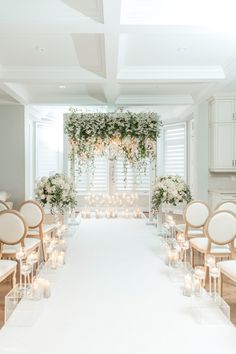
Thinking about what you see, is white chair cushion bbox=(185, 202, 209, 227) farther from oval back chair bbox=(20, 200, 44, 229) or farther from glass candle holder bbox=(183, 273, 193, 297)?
oval back chair bbox=(20, 200, 44, 229)

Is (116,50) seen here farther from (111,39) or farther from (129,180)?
(129,180)

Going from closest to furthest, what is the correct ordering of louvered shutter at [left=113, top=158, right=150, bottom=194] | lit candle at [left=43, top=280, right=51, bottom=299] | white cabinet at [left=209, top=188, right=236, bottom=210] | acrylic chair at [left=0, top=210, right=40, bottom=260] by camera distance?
1. lit candle at [left=43, top=280, right=51, bottom=299]
2. acrylic chair at [left=0, top=210, right=40, bottom=260]
3. white cabinet at [left=209, top=188, right=236, bottom=210]
4. louvered shutter at [left=113, top=158, right=150, bottom=194]

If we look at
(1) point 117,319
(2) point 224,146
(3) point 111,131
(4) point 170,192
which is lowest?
(1) point 117,319

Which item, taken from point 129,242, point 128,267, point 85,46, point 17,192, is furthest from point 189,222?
point 17,192

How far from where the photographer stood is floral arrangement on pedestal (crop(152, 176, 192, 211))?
22.8 ft

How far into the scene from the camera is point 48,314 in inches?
134

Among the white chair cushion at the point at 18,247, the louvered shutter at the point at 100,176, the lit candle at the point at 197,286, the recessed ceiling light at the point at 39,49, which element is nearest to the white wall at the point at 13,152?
the louvered shutter at the point at 100,176

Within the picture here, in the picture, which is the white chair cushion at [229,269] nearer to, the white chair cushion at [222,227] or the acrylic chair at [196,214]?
the white chair cushion at [222,227]

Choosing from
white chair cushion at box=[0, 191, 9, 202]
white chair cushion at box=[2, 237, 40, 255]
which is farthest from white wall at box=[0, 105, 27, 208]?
white chair cushion at box=[2, 237, 40, 255]

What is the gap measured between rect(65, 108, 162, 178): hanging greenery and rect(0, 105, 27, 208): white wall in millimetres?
1151

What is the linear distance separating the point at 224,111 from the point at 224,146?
2.48 feet

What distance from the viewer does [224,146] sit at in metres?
7.66

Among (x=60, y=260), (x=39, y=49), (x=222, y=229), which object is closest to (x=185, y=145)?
(x=39, y=49)

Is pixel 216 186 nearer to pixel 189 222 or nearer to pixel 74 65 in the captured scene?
pixel 189 222
